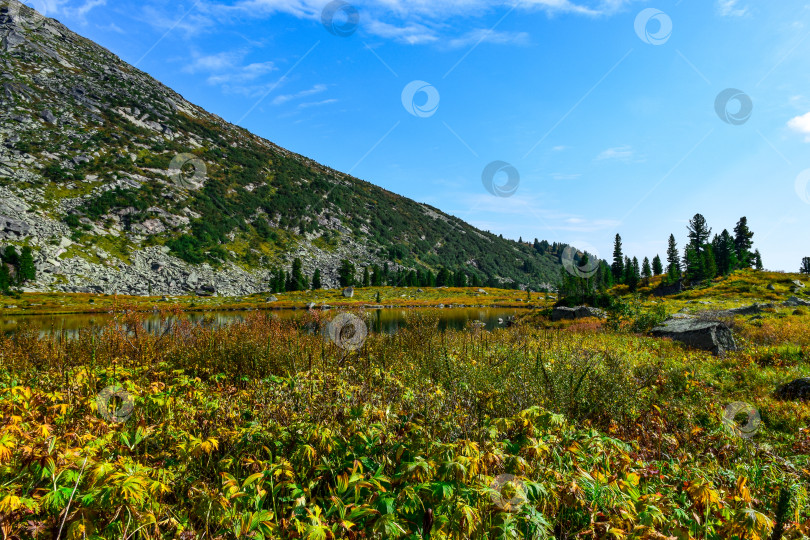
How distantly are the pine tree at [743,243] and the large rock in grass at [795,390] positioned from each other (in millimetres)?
73148

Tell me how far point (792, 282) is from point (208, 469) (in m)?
49.7

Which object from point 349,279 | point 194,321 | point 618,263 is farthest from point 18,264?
point 618,263

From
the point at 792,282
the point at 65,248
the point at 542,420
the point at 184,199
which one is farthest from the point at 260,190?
the point at 542,420

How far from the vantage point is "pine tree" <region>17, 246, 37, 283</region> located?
5609 centimetres

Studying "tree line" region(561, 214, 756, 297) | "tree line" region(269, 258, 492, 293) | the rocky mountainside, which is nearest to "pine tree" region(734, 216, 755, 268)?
"tree line" region(561, 214, 756, 297)

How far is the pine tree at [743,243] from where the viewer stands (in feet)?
210

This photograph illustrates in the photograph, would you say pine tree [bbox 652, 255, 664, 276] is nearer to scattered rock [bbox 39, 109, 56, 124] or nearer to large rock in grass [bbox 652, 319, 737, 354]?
large rock in grass [bbox 652, 319, 737, 354]

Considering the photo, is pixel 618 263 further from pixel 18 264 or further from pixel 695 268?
pixel 18 264

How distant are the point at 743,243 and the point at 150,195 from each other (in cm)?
12384

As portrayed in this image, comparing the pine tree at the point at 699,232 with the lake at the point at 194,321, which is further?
the pine tree at the point at 699,232

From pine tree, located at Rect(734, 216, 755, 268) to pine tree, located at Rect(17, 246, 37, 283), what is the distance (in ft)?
366

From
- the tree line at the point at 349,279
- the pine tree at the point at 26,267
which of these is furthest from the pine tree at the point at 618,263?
the pine tree at the point at 26,267

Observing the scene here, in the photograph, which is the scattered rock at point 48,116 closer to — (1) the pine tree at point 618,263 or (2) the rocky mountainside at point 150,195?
(2) the rocky mountainside at point 150,195

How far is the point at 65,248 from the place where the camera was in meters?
67.2
